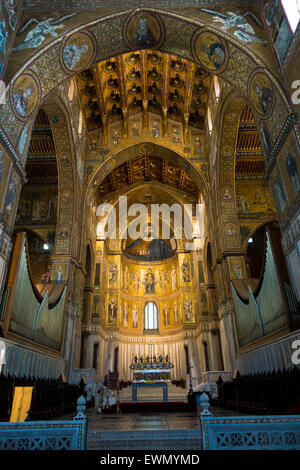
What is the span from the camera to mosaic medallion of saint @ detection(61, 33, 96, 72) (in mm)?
10203

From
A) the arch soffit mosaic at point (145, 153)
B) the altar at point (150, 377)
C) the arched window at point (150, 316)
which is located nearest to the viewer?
the altar at point (150, 377)

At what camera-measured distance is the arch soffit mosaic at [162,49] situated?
27.7ft

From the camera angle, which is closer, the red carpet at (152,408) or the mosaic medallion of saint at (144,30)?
the mosaic medallion of saint at (144,30)

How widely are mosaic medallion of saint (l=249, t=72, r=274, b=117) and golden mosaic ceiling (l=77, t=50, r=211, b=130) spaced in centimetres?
669

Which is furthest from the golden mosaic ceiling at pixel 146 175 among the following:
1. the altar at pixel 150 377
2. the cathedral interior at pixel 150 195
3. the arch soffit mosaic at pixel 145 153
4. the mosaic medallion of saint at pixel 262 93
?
the altar at pixel 150 377

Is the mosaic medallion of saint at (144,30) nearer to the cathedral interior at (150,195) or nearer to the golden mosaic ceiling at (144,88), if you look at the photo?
the cathedral interior at (150,195)

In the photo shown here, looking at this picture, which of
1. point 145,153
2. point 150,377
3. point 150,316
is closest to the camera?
point 150,377

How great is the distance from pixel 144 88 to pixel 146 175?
7069mm

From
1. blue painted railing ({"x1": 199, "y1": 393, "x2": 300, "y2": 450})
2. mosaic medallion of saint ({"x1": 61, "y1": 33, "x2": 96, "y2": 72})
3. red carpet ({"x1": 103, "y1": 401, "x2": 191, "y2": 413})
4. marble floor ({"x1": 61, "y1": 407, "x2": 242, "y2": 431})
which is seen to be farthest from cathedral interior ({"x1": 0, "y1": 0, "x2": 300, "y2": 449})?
blue painted railing ({"x1": 199, "y1": 393, "x2": 300, "y2": 450})

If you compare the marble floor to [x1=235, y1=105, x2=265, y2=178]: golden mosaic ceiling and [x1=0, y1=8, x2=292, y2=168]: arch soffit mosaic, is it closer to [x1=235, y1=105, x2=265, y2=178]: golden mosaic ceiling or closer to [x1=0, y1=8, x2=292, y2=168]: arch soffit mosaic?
[x1=0, y1=8, x2=292, y2=168]: arch soffit mosaic

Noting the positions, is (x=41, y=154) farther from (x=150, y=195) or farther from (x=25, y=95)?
(x=150, y=195)

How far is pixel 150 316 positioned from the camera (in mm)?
27125

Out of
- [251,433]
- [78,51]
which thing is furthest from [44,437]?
[78,51]

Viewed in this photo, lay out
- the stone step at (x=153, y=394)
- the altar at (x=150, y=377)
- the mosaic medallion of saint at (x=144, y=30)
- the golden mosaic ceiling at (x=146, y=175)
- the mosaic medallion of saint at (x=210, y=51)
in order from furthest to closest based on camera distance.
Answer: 1. the golden mosaic ceiling at (x=146, y=175)
2. the stone step at (x=153, y=394)
3. the altar at (x=150, y=377)
4. the mosaic medallion of saint at (x=144, y=30)
5. the mosaic medallion of saint at (x=210, y=51)
